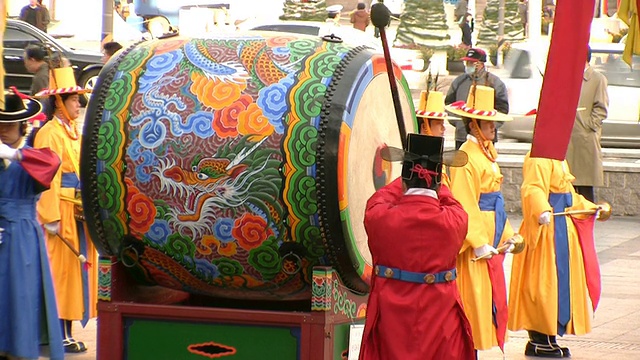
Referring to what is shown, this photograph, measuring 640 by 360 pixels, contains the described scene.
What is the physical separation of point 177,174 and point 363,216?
3.13ft

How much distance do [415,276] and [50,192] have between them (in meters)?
2.68

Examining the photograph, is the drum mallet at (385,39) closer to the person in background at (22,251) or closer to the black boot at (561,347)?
the person in background at (22,251)

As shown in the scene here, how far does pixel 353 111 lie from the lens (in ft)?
19.8

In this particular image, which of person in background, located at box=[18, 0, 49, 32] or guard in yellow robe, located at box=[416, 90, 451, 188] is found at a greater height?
guard in yellow robe, located at box=[416, 90, 451, 188]

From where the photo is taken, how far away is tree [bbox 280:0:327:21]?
97.1 feet

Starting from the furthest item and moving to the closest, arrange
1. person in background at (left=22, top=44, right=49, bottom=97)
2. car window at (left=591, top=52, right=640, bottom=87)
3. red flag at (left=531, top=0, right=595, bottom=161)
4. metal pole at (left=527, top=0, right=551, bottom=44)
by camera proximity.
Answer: metal pole at (left=527, top=0, right=551, bottom=44) < car window at (left=591, top=52, right=640, bottom=87) < person in background at (left=22, top=44, right=49, bottom=97) < red flag at (left=531, top=0, right=595, bottom=161)

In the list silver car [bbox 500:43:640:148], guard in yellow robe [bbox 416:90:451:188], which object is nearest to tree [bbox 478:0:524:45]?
silver car [bbox 500:43:640:148]

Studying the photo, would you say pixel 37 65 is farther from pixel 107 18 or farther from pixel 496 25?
pixel 496 25

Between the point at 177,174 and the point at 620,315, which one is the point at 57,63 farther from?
the point at 620,315

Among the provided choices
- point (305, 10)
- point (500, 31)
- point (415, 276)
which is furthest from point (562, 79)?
point (305, 10)

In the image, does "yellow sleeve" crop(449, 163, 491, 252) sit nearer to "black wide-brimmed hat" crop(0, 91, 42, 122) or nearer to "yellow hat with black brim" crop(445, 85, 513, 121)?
"yellow hat with black brim" crop(445, 85, 513, 121)

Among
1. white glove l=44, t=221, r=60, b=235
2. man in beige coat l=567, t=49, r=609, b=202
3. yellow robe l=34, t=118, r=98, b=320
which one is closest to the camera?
white glove l=44, t=221, r=60, b=235

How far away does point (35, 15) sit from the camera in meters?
23.9

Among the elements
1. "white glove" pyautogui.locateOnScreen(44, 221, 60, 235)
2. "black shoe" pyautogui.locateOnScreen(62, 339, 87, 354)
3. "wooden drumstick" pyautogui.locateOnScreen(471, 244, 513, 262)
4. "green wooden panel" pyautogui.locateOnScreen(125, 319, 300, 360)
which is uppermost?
"wooden drumstick" pyautogui.locateOnScreen(471, 244, 513, 262)
